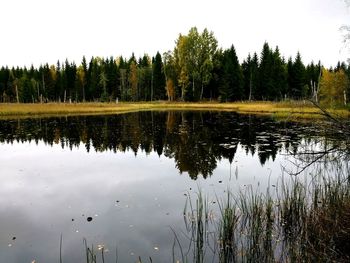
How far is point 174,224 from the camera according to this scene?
7648 mm

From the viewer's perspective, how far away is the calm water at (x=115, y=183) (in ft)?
22.6

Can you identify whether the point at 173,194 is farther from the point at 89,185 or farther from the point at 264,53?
the point at 264,53

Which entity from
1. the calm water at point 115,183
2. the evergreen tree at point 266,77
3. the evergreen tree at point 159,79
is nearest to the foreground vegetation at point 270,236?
the calm water at point 115,183

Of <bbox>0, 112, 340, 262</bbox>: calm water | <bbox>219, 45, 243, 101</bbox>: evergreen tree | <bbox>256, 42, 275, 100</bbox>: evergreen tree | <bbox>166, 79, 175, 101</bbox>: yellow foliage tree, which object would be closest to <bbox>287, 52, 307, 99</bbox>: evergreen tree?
<bbox>256, 42, 275, 100</bbox>: evergreen tree

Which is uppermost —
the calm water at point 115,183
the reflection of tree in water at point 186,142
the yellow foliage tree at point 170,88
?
the yellow foliage tree at point 170,88

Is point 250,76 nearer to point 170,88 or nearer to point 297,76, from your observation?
point 297,76

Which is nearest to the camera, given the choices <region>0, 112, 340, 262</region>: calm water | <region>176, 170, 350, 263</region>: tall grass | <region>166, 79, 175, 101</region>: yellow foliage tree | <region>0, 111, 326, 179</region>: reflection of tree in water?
<region>176, 170, 350, 263</region>: tall grass

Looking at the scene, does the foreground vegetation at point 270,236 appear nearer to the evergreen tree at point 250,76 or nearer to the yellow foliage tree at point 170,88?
the evergreen tree at point 250,76

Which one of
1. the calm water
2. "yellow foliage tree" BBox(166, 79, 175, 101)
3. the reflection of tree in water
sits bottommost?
the calm water

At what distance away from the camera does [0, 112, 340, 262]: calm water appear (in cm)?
689

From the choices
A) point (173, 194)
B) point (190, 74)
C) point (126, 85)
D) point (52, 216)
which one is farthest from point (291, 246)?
point (126, 85)

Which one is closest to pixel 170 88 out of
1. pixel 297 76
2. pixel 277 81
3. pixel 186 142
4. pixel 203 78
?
pixel 203 78

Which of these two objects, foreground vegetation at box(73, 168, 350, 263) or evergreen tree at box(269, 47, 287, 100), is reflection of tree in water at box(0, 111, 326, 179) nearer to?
foreground vegetation at box(73, 168, 350, 263)

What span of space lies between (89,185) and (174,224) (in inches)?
188
